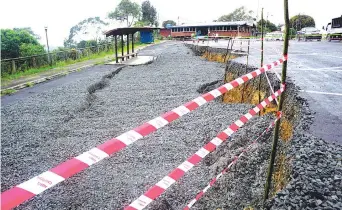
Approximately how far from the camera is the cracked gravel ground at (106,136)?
5.30 metres

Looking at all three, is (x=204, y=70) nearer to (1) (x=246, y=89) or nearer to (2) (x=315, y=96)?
(1) (x=246, y=89)

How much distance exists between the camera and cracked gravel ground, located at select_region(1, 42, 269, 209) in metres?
5.30

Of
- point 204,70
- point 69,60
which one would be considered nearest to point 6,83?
point 69,60

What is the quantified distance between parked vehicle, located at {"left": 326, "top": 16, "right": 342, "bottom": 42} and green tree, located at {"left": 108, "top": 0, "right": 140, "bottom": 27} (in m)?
50.6

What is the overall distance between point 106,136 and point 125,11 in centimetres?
7344

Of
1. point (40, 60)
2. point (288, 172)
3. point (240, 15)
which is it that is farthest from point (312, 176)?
point (240, 15)

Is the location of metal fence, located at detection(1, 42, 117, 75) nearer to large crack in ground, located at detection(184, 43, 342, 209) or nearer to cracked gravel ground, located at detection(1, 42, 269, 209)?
cracked gravel ground, located at detection(1, 42, 269, 209)

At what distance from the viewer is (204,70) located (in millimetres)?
17812

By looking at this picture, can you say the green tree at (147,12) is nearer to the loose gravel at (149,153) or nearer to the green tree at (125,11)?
the green tree at (125,11)

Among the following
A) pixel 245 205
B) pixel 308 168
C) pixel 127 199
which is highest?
pixel 308 168

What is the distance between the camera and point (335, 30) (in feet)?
110

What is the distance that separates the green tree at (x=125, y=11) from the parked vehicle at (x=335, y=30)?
1992 inches

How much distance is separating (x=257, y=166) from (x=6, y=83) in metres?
15.5

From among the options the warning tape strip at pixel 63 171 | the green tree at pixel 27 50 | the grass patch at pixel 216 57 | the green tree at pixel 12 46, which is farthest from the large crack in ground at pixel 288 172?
the green tree at pixel 12 46
